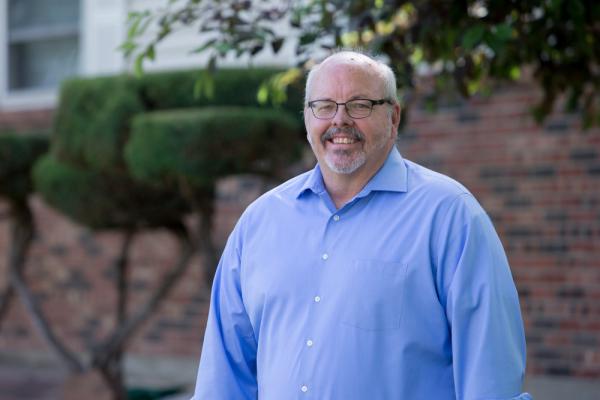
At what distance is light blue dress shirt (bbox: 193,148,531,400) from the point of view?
9.74 feet

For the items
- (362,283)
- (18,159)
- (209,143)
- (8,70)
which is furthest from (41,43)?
(362,283)

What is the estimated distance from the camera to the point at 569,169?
7.88m

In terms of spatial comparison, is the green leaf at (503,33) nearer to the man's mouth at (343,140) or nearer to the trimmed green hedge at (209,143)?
the man's mouth at (343,140)

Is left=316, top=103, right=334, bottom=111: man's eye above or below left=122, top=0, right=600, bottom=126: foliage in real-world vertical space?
below

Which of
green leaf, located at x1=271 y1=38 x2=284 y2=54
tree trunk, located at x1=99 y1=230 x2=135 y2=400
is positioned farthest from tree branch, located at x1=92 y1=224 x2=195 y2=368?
green leaf, located at x1=271 y1=38 x2=284 y2=54

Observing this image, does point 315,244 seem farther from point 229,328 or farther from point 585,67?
point 585,67

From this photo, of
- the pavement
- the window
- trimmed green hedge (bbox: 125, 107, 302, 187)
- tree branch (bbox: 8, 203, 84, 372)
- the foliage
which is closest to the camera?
the foliage

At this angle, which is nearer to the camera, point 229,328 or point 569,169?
point 229,328

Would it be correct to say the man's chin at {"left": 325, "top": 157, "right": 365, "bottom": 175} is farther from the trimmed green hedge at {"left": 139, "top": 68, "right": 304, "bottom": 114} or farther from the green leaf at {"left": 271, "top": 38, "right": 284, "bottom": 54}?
the trimmed green hedge at {"left": 139, "top": 68, "right": 304, "bottom": 114}

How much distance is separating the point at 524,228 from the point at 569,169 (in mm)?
539

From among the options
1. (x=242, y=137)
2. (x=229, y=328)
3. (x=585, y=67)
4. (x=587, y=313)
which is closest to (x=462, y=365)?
(x=229, y=328)

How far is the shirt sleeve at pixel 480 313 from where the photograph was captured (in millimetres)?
2920

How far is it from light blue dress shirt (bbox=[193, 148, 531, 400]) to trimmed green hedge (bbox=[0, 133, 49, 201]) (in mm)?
5262

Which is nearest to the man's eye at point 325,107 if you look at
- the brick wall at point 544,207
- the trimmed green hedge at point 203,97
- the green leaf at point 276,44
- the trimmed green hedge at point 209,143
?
the green leaf at point 276,44
